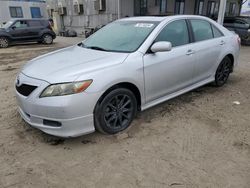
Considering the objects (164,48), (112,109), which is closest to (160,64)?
(164,48)

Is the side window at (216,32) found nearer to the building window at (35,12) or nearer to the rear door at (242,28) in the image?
the rear door at (242,28)

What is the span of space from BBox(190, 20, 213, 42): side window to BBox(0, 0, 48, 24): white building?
90.8 ft

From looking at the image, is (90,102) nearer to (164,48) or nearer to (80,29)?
(164,48)

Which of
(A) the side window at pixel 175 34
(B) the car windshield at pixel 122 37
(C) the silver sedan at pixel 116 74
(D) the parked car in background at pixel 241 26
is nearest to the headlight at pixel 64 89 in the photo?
(C) the silver sedan at pixel 116 74

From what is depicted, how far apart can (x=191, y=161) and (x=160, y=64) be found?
4.84ft

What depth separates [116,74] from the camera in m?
3.00

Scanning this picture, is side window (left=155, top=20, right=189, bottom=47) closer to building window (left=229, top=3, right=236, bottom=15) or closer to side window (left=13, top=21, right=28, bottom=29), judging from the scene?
side window (left=13, top=21, right=28, bottom=29)

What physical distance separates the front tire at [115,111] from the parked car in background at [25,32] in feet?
39.9

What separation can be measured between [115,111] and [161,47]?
1101 millimetres

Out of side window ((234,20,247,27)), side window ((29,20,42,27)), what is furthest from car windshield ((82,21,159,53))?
side window ((29,20,42,27))

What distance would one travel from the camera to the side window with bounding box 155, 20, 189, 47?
364 centimetres

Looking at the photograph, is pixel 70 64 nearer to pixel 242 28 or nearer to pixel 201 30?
pixel 201 30

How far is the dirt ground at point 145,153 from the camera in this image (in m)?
2.45

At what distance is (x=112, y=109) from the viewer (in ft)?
10.4
